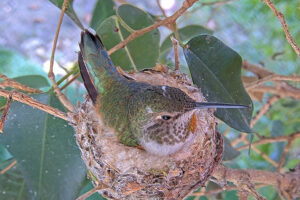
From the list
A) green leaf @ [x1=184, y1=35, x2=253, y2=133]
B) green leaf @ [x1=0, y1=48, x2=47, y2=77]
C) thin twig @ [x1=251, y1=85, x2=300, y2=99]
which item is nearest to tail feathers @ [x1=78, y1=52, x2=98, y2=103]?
green leaf @ [x1=184, y1=35, x2=253, y2=133]

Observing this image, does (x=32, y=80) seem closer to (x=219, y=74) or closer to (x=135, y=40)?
(x=135, y=40)

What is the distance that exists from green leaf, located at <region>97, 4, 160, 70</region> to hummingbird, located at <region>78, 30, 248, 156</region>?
89mm

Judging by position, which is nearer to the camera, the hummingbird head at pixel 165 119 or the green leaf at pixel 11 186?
the hummingbird head at pixel 165 119

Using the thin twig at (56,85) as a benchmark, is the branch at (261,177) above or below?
below

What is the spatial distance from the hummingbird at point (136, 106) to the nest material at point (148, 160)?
1.4 inches

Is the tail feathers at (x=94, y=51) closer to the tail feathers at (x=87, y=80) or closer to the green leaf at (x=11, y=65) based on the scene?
the tail feathers at (x=87, y=80)

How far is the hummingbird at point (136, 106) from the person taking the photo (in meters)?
1.37

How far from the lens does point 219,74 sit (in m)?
1.40

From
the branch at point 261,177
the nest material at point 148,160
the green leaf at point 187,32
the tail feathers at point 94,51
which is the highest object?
the tail feathers at point 94,51

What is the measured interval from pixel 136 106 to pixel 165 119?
145mm

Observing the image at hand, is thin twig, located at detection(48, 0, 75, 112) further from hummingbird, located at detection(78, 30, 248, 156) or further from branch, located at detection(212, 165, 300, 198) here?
branch, located at detection(212, 165, 300, 198)

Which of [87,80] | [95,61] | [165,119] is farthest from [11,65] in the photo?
[165,119]

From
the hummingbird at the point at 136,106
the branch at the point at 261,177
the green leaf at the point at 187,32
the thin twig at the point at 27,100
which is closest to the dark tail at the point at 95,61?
the hummingbird at the point at 136,106

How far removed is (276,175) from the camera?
1.56 metres
